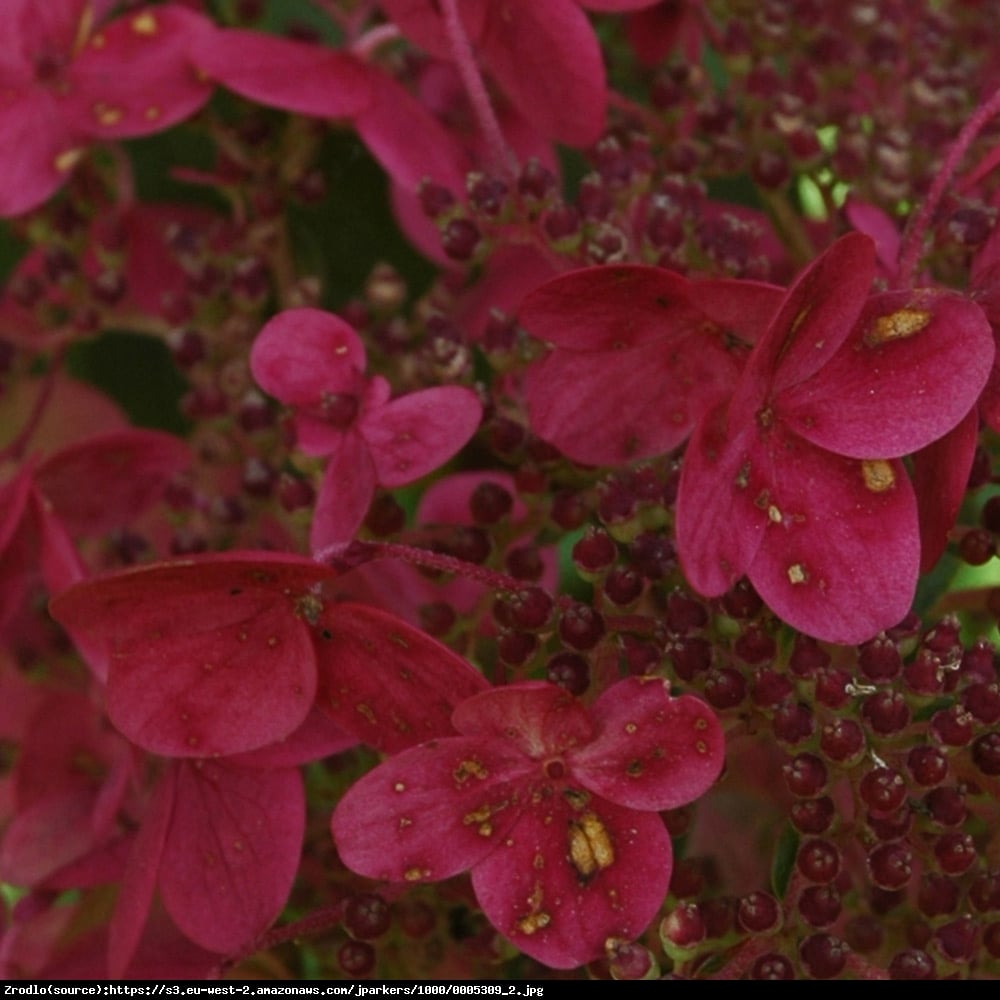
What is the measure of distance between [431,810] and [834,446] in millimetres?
179

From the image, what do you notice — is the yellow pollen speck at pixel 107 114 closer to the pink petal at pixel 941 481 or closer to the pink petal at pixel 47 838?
the pink petal at pixel 47 838

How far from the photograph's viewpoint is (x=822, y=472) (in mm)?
558

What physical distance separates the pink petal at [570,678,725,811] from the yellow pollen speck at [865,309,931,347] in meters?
0.13

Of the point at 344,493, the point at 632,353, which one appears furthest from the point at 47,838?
the point at 632,353

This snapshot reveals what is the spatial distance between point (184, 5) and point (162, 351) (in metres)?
0.24

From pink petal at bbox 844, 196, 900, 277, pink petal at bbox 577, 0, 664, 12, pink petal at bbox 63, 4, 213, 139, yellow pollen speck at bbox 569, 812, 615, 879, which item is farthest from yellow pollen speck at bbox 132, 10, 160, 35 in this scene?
yellow pollen speck at bbox 569, 812, 615, 879

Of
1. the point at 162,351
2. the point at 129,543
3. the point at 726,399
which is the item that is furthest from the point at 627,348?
the point at 162,351

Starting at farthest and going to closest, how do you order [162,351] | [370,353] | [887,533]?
[162,351] → [370,353] → [887,533]

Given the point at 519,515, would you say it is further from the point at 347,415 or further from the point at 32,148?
the point at 32,148

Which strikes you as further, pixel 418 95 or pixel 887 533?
pixel 418 95

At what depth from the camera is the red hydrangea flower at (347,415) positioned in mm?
598

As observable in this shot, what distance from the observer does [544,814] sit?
0.56 metres
